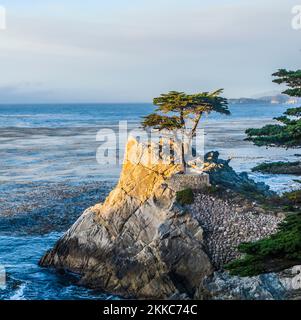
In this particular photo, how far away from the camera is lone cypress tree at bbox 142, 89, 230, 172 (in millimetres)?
31188

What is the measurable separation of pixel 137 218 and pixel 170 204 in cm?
193

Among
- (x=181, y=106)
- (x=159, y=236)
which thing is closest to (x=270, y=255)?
(x=159, y=236)

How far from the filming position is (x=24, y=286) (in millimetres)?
27609

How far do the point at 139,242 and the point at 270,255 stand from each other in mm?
14747

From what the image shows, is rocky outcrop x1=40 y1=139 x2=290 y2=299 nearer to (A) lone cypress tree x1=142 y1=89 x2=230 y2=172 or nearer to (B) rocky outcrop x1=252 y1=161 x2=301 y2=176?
(A) lone cypress tree x1=142 y1=89 x2=230 y2=172

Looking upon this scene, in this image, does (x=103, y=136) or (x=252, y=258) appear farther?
(x=103, y=136)

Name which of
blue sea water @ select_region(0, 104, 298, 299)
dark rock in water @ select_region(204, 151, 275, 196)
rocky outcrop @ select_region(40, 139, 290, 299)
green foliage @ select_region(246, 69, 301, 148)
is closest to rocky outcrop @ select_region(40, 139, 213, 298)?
rocky outcrop @ select_region(40, 139, 290, 299)

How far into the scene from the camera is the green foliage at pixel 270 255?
43.1 feet

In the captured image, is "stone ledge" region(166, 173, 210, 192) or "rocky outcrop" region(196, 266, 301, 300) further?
"stone ledge" region(166, 173, 210, 192)

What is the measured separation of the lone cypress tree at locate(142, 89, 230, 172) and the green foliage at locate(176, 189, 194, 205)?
2484 millimetres

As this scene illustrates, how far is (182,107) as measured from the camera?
3197 centimetres

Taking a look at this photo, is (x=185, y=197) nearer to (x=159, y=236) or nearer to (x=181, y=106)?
(x=159, y=236)
